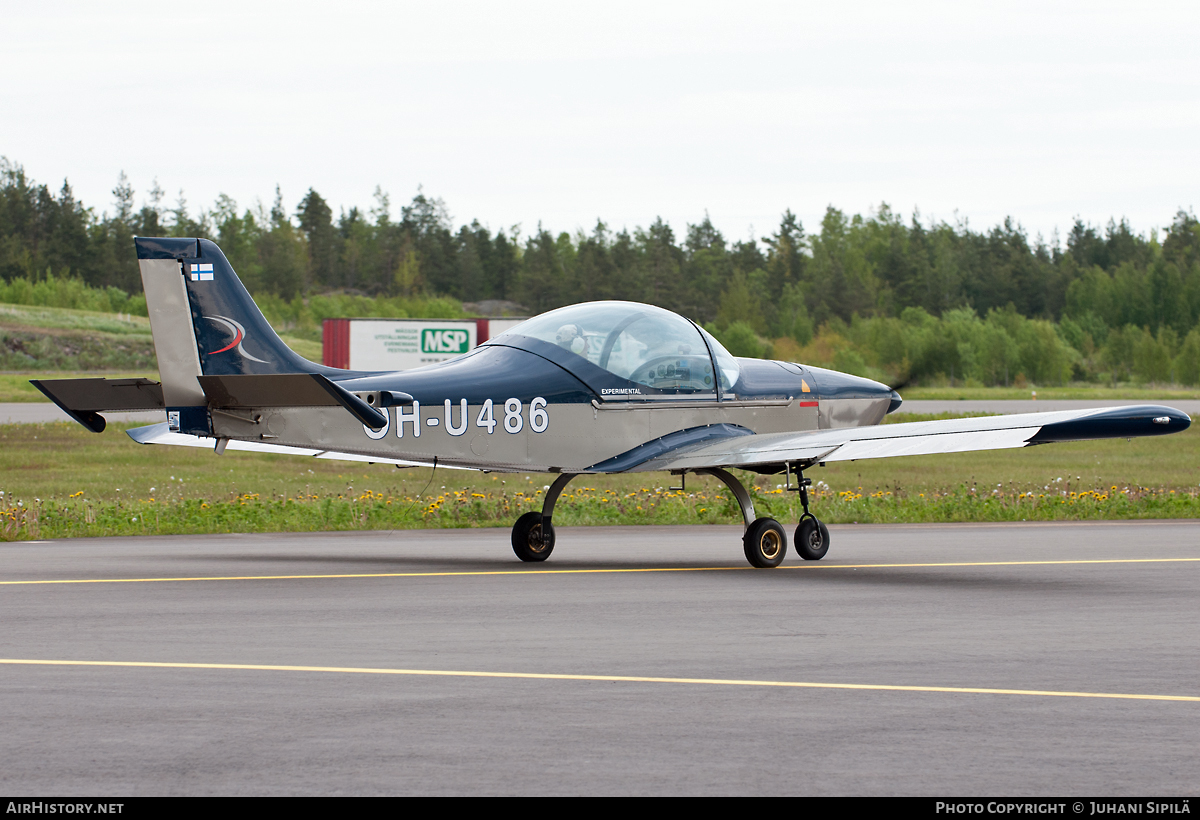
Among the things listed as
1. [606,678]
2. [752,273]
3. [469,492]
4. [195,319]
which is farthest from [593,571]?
[752,273]

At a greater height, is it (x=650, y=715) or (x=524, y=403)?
(x=524, y=403)

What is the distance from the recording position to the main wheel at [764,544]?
13.5 meters

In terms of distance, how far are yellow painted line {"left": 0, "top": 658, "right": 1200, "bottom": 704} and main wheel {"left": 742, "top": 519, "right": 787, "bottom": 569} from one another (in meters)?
6.02

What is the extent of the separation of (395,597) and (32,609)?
2803 mm

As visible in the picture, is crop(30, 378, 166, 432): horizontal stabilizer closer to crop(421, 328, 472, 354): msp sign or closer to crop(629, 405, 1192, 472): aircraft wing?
crop(629, 405, 1192, 472): aircraft wing

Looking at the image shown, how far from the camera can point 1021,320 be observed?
109 m

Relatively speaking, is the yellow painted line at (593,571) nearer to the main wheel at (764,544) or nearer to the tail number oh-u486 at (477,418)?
the main wheel at (764,544)

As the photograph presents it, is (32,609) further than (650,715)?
Yes

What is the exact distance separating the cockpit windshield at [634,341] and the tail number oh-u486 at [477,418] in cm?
89

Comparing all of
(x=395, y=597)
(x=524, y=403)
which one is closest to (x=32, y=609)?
(x=395, y=597)

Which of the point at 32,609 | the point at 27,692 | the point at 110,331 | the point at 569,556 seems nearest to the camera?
the point at 27,692

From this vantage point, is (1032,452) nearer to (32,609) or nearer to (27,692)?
(32,609)

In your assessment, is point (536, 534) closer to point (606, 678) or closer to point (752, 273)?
point (606, 678)
